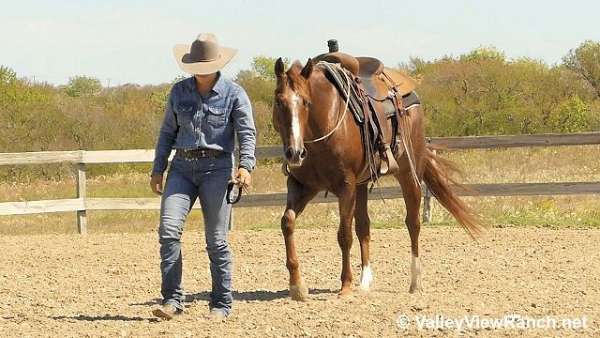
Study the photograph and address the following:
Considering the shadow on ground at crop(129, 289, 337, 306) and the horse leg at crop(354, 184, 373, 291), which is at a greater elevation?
the horse leg at crop(354, 184, 373, 291)

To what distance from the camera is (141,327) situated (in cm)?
627

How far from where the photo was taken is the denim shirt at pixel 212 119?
6422 millimetres

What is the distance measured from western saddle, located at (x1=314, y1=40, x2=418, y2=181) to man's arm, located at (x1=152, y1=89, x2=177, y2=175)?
178 centimetres

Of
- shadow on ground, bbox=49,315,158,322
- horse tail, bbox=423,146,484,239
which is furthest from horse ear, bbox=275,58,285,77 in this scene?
horse tail, bbox=423,146,484,239

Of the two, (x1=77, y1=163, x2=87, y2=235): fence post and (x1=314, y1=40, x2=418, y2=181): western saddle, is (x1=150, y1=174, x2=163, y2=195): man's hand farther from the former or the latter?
(x1=77, y1=163, x2=87, y2=235): fence post

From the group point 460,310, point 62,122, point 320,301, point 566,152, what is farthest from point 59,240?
point 566,152

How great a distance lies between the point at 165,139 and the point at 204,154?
0.35 meters

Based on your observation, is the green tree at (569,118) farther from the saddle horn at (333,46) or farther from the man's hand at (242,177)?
the man's hand at (242,177)

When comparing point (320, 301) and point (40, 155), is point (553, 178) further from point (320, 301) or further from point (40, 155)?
point (320, 301)

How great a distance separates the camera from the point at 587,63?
41.5 m

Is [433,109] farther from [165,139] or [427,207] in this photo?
[165,139]

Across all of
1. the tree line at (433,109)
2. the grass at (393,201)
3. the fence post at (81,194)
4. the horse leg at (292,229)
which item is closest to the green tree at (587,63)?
the tree line at (433,109)

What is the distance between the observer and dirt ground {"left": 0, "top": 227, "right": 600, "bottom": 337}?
20.6 feet

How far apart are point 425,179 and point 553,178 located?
10557 mm
